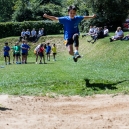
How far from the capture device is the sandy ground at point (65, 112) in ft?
23.4

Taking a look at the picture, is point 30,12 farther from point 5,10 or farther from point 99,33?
point 99,33

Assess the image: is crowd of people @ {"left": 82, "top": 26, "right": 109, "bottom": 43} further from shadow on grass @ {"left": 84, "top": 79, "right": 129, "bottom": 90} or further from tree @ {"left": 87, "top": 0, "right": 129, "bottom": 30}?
shadow on grass @ {"left": 84, "top": 79, "right": 129, "bottom": 90}

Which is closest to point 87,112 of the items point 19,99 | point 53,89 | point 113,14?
point 19,99

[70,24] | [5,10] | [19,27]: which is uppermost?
[5,10]

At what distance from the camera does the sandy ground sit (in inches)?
281

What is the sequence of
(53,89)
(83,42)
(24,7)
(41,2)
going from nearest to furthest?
1. (53,89)
2. (83,42)
3. (24,7)
4. (41,2)

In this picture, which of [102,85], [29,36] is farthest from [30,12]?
[102,85]

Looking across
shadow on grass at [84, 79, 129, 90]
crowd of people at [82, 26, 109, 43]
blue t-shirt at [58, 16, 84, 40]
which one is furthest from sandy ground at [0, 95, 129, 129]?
crowd of people at [82, 26, 109, 43]

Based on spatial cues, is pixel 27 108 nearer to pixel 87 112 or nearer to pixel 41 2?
pixel 87 112

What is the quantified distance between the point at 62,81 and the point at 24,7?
46082mm

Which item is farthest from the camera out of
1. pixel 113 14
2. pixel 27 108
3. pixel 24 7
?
pixel 24 7

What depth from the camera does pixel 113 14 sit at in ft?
131

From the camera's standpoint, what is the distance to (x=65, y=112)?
335 inches

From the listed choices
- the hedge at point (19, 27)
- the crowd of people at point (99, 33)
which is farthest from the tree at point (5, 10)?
the crowd of people at point (99, 33)
